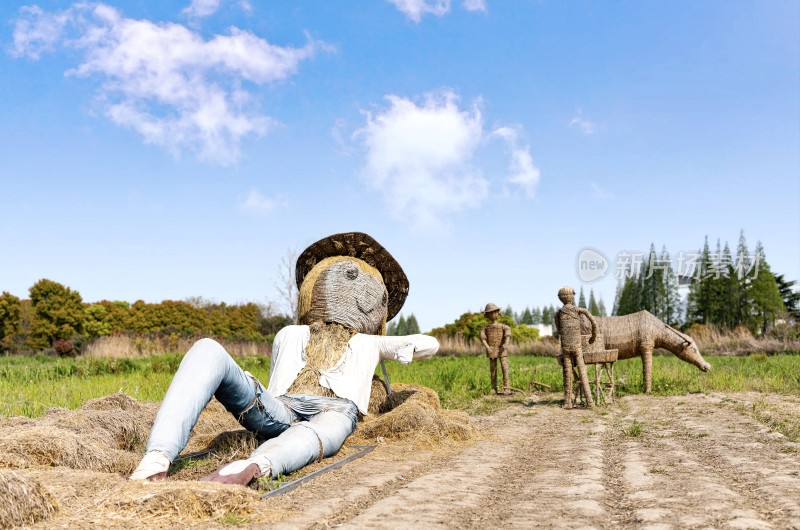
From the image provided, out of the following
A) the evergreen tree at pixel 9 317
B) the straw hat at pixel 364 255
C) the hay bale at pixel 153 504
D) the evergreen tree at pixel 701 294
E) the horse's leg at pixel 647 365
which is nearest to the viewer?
the hay bale at pixel 153 504

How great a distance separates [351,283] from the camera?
23.0 ft

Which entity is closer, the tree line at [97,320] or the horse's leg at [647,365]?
the horse's leg at [647,365]

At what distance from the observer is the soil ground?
3.32 m

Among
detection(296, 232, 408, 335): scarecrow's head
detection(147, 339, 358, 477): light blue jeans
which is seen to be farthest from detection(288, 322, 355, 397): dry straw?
detection(147, 339, 358, 477): light blue jeans

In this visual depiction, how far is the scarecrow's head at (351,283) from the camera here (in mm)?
6832

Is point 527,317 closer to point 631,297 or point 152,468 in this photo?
point 631,297

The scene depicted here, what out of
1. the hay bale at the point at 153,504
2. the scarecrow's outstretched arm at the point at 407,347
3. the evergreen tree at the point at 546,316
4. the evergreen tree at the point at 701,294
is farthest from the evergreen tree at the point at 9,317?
the evergreen tree at the point at 546,316

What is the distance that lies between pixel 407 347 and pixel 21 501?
3.56 metres

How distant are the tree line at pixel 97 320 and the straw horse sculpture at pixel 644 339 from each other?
22654mm

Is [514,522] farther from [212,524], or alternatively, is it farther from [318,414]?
[318,414]

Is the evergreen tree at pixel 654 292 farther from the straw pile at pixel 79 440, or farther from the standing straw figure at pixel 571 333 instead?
the straw pile at pixel 79 440

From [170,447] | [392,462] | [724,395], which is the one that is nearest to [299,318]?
[392,462]

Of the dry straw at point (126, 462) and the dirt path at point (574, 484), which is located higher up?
the dry straw at point (126, 462)

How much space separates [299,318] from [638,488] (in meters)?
4.02
